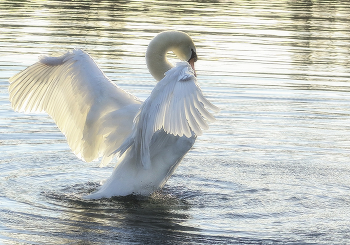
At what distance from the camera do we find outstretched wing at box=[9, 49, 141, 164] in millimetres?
6898

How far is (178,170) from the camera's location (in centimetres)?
789

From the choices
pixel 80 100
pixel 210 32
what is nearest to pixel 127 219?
pixel 80 100

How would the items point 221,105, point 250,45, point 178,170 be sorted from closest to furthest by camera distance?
point 178,170 < point 221,105 < point 250,45

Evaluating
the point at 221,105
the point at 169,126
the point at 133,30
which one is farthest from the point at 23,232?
the point at 133,30

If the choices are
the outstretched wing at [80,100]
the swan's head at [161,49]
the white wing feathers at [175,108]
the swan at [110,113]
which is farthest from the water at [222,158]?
the swan's head at [161,49]

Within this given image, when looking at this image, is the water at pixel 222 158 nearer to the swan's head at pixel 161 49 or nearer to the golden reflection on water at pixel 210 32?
the golden reflection on water at pixel 210 32

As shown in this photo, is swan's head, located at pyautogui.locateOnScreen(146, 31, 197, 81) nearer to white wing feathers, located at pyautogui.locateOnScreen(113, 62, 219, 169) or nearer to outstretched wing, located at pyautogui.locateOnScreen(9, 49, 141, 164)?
outstretched wing, located at pyautogui.locateOnScreen(9, 49, 141, 164)

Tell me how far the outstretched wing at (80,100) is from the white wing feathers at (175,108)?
781mm

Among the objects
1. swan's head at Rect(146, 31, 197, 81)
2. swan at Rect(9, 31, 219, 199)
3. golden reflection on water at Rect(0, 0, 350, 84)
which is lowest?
golden reflection on water at Rect(0, 0, 350, 84)

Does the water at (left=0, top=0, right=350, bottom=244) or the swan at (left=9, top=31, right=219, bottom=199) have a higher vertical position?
the swan at (left=9, top=31, right=219, bottom=199)

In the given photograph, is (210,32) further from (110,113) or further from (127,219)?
→ (127,219)

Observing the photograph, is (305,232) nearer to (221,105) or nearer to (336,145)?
(336,145)

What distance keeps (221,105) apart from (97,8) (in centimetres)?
1320

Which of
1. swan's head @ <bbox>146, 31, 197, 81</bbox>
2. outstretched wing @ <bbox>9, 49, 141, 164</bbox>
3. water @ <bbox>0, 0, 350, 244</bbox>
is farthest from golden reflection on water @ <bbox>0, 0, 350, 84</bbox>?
outstretched wing @ <bbox>9, 49, 141, 164</bbox>
